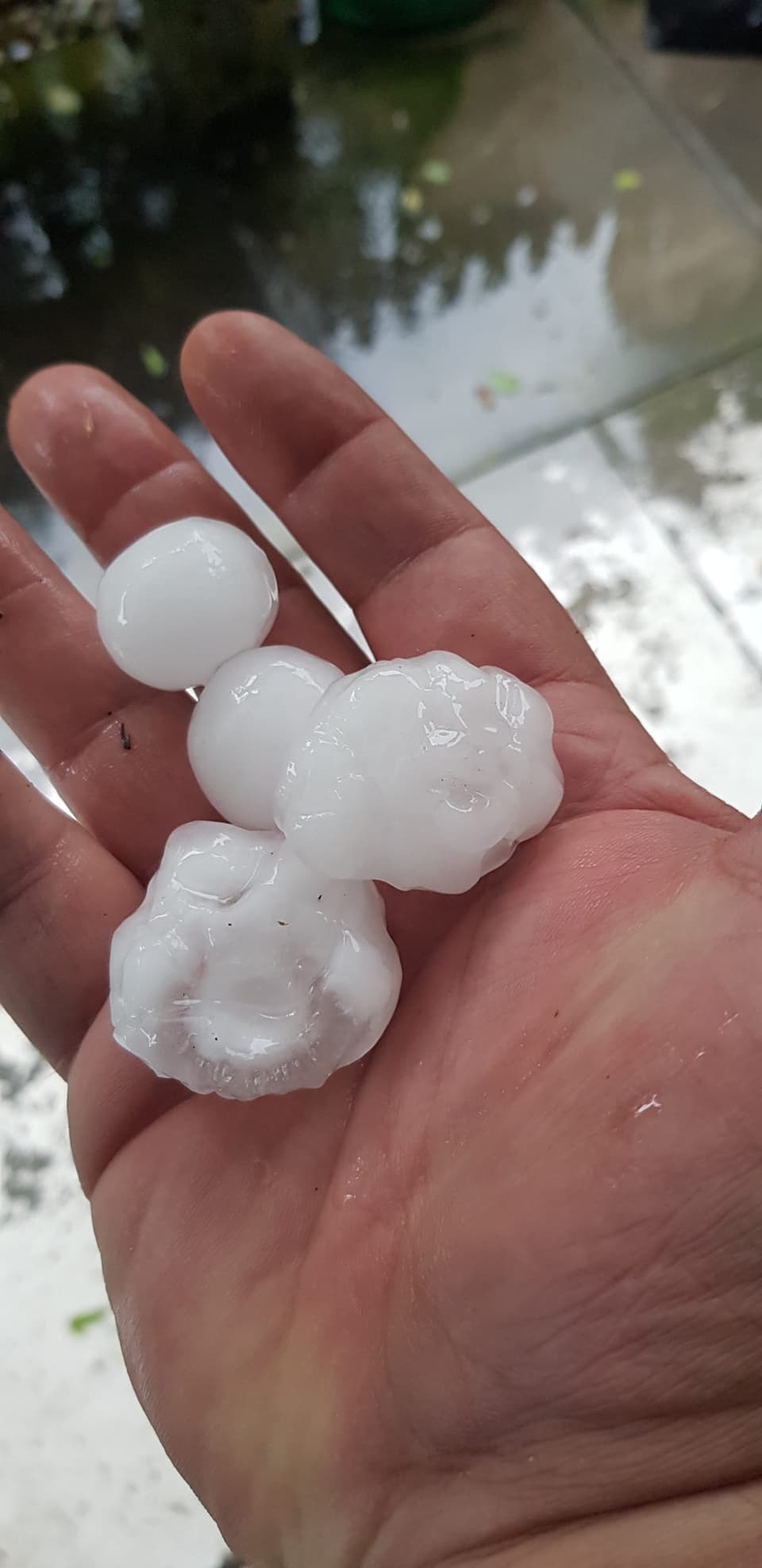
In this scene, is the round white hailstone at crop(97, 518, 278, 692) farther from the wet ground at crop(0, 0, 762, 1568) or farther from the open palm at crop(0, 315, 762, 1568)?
the wet ground at crop(0, 0, 762, 1568)

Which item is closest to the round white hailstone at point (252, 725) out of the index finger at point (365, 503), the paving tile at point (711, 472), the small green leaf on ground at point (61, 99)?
the index finger at point (365, 503)

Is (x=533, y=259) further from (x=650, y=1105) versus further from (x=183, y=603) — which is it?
(x=650, y=1105)

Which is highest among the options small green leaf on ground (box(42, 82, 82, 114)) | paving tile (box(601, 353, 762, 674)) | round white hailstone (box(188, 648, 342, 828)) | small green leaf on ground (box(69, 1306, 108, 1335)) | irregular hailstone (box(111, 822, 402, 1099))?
small green leaf on ground (box(42, 82, 82, 114))

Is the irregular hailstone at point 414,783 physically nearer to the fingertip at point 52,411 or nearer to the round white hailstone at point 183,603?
the round white hailstone at point 183,603

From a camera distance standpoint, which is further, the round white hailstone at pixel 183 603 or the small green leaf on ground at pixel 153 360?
the small green leaf on ground at pixel 153 360

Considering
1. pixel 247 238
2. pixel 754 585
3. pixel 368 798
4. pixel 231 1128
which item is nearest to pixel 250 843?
pixel 368 798

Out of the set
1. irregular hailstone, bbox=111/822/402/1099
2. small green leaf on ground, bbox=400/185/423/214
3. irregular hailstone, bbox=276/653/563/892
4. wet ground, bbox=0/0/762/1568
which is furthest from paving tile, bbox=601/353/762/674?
irregular hailstone, bbox=111/822/402/1099
